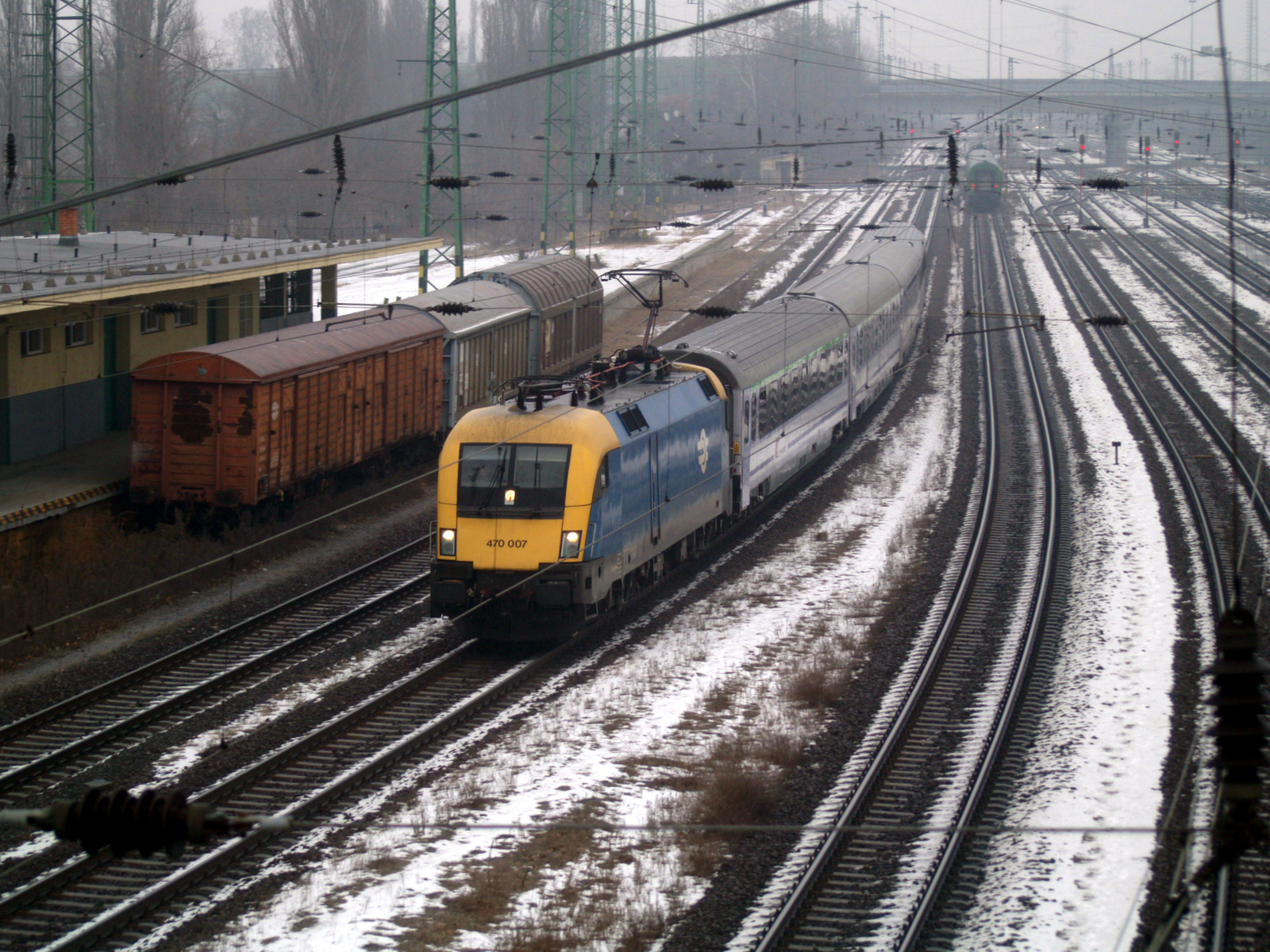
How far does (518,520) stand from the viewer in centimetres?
1462

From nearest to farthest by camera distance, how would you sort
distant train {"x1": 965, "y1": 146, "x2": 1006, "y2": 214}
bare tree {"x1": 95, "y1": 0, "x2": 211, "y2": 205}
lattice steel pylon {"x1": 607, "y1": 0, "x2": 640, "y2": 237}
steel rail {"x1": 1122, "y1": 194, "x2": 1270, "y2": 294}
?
steel rail {"x1": 1122, "y1": 194, "x2": 1270, "y2": 294} < bare tree {"x1": 95, "y1": 0, "x2": 211, "y2": 205} < lattice steel pylon {"x1": 607, "y1": 0, "x2": 640, "y2": 237} < distant train {"x1": 965, "y1": 146, "x2": 1006, "y2": 214}

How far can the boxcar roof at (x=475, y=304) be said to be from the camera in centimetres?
2625

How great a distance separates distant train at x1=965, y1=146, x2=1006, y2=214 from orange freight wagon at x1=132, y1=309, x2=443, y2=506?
56428 mm

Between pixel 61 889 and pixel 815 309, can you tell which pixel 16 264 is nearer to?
pixel 815 309

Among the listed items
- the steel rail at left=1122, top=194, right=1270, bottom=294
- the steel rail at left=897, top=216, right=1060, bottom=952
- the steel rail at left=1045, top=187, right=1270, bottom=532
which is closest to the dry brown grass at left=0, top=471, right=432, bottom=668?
the steel rail at left=897, top=216, right=1060, bottom=952

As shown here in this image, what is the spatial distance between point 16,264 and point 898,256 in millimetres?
22771

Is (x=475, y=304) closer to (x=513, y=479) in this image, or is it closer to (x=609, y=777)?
(x=513, y=479)

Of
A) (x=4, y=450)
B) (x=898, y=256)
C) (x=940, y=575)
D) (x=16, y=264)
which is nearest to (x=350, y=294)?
(x=898, y=256)

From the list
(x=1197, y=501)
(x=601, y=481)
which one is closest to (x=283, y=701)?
(x=601, y=481)

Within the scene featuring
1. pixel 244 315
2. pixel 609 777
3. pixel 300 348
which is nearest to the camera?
pixel 609 777

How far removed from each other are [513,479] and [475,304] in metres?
13.9

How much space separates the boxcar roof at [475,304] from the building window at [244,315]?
327cm

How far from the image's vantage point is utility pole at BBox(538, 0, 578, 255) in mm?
39906

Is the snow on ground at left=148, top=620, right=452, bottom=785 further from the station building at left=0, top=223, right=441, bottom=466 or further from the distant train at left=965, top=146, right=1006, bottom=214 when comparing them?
the distant train at left=965, top=146, right=1006, bottom=214
